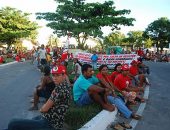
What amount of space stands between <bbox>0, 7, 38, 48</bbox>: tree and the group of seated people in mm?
43701

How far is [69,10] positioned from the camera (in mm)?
40188

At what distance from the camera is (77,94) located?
9719 mm

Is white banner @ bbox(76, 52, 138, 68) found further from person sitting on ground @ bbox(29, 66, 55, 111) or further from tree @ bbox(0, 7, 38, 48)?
tree @ bbox(0, 7, 38, 48)

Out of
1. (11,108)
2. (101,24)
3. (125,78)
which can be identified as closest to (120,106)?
(125,78)

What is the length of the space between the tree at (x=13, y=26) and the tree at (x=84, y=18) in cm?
1767

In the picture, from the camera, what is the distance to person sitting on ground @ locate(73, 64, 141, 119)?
29.9 ft

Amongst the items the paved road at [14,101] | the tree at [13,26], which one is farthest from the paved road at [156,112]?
the tree at [13,26]

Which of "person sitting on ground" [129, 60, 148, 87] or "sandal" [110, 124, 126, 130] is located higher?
"person sitting on ground" [129, 60, 148, 87]

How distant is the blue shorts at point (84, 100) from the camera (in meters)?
9.52

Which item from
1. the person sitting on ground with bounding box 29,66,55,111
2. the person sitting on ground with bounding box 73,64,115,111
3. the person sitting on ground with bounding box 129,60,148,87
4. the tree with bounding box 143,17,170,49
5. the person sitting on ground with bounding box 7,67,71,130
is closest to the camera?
the person sitting on ground with bounding box 7,67,71,130

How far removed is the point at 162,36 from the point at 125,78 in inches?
2637

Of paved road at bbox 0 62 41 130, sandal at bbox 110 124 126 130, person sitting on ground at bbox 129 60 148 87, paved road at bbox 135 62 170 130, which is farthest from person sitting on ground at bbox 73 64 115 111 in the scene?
person sitting on ground at bbox 129 60 148 87

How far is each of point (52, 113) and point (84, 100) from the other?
350cm

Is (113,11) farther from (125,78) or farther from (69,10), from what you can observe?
(125,78)
